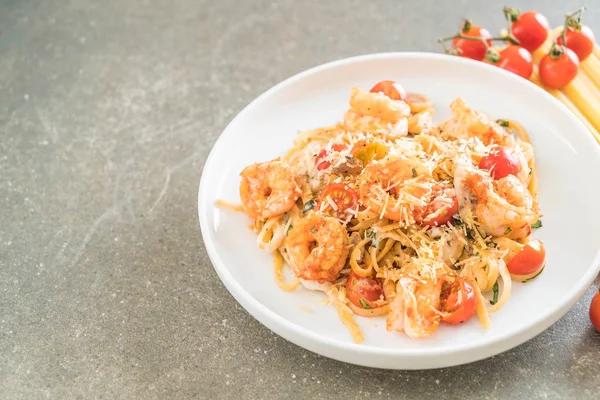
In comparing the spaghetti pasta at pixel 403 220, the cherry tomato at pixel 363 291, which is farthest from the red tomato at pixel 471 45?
the cherry tomato at pixel 363 291

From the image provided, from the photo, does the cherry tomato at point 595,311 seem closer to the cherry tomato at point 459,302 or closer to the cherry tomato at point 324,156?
the cherry tomato at point 459,302

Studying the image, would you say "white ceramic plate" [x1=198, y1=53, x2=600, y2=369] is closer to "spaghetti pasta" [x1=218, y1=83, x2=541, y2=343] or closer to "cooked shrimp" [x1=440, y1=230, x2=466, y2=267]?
"spaghetti pasta" [x1=218, y1=83, x2=541, y2=343]

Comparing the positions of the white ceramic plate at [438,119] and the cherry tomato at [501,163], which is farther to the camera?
the cherry tomato at [501,163]

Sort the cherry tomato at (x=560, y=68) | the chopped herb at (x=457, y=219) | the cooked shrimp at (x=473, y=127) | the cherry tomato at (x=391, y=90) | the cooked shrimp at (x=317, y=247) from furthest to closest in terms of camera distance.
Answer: the cherry tomato at (x=560, y=68) → the cherry tomato at (x=391, y=90) → the cooked shrimp at (x=473, y=127) → the chopped herb at (x=457, y=219) → the cooked shrimp at (x=317, y=247)

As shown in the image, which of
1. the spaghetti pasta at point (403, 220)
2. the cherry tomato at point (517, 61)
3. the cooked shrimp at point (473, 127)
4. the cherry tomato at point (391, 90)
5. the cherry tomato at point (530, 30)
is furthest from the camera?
the cherry tomato at point (530, 30)

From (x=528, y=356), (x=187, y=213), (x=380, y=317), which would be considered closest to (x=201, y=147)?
(x=187, y=213)

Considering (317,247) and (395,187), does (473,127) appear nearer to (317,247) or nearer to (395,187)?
(395,187)

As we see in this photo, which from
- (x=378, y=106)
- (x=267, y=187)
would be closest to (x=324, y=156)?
(x=267, y=187)
